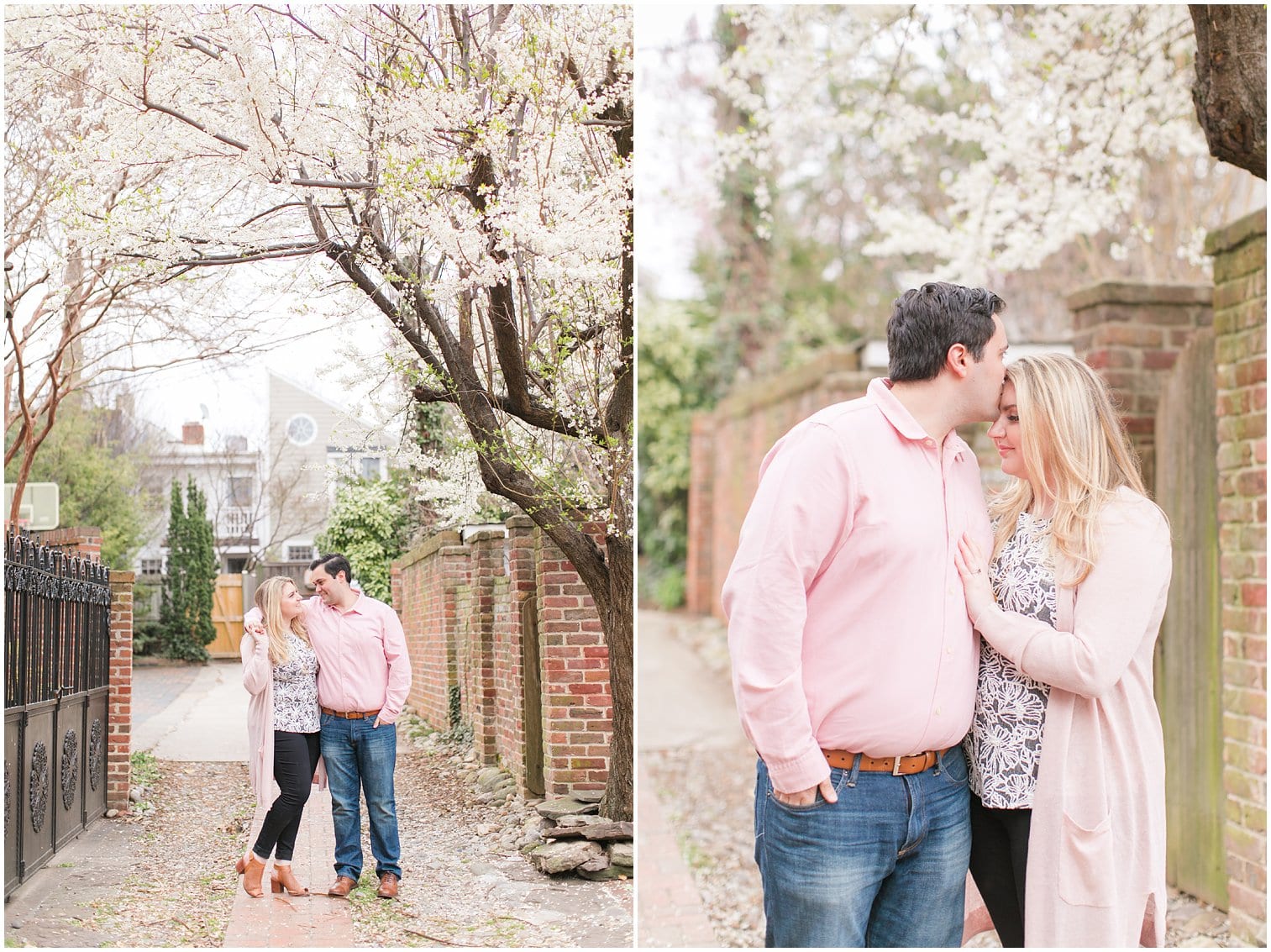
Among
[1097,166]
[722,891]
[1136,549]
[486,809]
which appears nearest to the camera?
[1136,549]

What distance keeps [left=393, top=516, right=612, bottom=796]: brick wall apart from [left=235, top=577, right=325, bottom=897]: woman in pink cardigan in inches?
10.4

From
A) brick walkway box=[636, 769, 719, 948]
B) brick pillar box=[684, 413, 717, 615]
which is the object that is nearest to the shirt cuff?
brick walkway box=[636, 769, 719, 948]

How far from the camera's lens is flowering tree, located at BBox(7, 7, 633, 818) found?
2.52m

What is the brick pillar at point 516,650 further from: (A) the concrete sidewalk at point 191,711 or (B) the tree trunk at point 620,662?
(A) the concrete sidewalk at point 191,711

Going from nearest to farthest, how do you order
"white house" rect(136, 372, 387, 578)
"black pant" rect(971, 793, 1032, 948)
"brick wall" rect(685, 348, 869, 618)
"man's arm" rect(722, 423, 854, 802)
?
"man's arm" rect(722, 423, 854, 802)
"black pant" rect(971, 793, 1032, 948)
"white house" rect(136, 372, 387, 578)
"brick wall" rect(685, 348, 869, 618)

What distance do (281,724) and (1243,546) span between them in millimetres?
2743

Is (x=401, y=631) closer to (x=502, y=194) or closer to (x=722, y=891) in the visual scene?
(x=502, y=194)

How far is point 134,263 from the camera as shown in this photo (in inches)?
99.0

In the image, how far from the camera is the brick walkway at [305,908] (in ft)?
8.11

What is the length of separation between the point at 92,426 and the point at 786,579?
169cm

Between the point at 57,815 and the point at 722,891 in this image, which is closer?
the point at 57,815

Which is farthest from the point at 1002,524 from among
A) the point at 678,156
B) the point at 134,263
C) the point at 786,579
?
the point at 678,156

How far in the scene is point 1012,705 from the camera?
2.00 meters

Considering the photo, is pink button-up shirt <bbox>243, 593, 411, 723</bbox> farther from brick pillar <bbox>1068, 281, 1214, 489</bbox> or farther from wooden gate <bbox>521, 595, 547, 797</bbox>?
brick pillar <bbox>1068, 281, 1214, 489</bbox>
